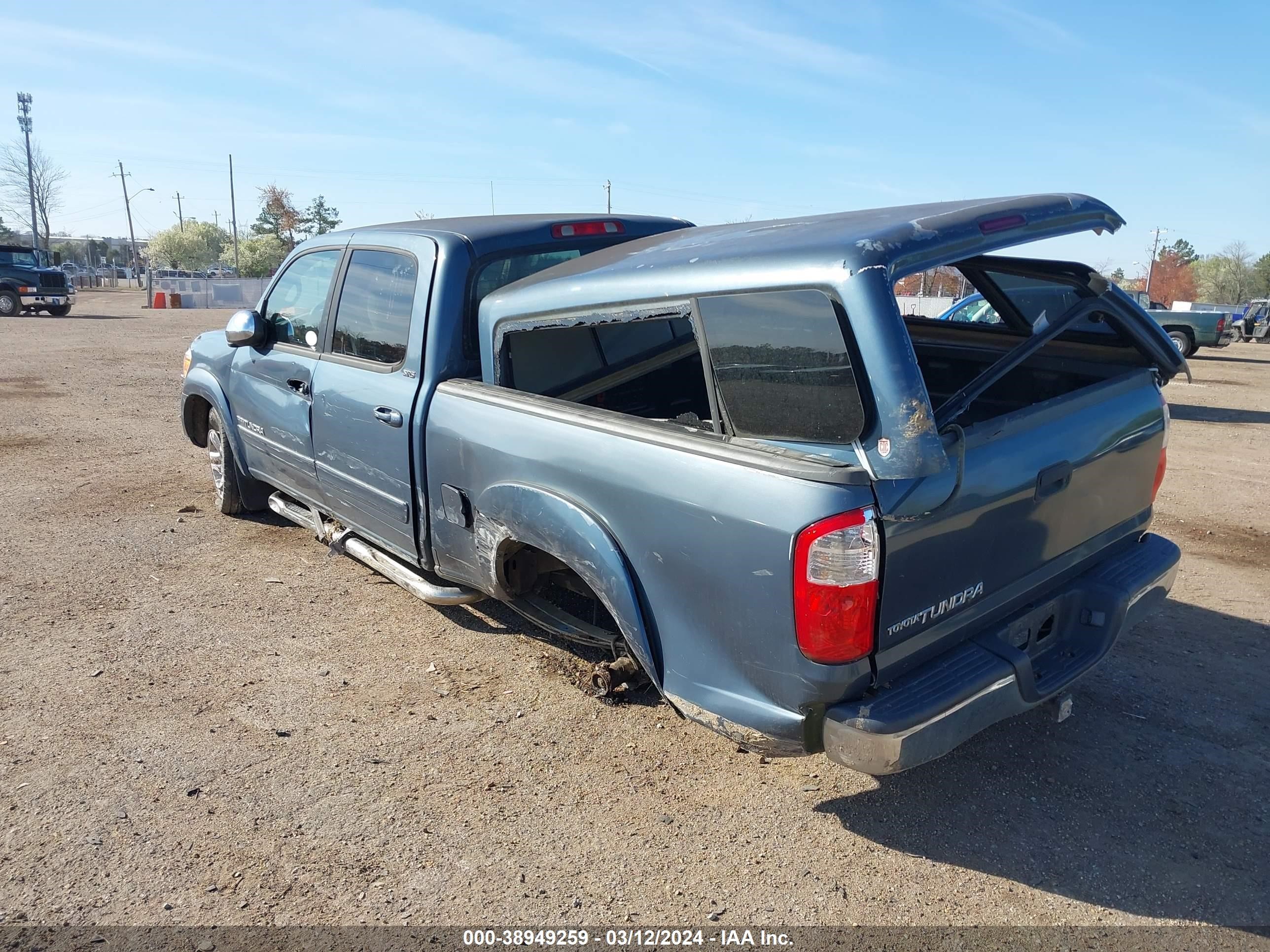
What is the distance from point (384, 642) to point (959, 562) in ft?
9.16

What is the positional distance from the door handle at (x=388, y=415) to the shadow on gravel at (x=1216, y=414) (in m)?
10.9

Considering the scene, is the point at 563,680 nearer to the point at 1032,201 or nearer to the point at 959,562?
the point at 959,562

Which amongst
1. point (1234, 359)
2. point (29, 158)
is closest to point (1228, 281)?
point (1234, 359)

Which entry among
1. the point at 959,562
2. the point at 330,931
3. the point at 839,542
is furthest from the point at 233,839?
the point at 959,562

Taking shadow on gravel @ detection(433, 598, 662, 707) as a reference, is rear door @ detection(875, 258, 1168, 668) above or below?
above

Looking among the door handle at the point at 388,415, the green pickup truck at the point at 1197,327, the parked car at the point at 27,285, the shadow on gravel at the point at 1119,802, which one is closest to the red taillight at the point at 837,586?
the shadow on gravel at the point at 1119,802

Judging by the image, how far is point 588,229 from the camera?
4.33m

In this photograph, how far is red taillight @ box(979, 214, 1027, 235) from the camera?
8.57 ft

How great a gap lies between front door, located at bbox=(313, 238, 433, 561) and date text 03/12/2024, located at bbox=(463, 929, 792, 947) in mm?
1853

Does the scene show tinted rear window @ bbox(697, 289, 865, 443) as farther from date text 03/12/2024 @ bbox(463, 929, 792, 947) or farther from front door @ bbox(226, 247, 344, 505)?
front door @ bbox(226, 247, 344, 505)

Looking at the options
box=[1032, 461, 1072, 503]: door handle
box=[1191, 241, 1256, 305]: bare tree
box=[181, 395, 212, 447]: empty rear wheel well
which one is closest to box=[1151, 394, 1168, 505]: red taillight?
box=[1032, 461, 1072, 503]: door handle

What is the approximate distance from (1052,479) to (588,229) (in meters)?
2.45

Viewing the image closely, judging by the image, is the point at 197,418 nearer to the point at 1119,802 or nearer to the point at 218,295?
the point at 1119,802

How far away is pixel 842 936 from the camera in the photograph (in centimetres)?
251
